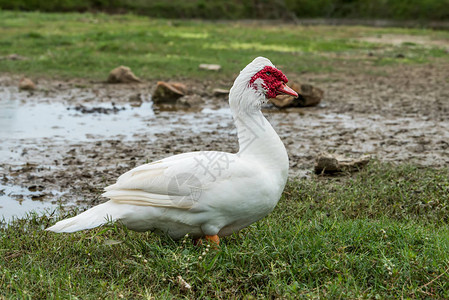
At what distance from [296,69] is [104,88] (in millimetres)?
5283

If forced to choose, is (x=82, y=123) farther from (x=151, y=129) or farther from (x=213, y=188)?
(x=213, y=188)

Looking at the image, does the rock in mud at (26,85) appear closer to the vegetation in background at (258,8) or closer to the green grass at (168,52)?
the green grass at (168,52)

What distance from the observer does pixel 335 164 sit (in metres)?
6.41

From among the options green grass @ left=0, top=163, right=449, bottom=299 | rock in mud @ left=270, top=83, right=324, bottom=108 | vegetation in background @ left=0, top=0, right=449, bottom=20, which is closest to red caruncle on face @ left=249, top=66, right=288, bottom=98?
green grass @ left=0, top=163, right=449, bottom=299

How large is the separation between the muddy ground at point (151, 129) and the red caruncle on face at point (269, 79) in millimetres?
2273

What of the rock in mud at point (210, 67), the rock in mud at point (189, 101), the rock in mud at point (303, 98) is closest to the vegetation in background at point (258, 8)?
the rock in mud at point (210, 67)

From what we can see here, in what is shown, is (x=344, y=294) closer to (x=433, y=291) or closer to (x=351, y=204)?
(x=433, y=291)

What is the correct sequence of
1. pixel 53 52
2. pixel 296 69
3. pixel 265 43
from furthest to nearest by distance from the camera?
pixel 265 43, pixel 53 52, pixel 296 69

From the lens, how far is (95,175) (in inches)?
252

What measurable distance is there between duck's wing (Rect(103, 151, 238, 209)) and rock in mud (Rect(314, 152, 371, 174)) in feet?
8.63

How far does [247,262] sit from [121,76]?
31.5 ft

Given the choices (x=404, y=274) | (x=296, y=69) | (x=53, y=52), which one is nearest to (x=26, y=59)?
(x=53, y=52)

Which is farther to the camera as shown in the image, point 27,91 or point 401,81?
point 401,81

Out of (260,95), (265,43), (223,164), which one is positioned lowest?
(265,43)
